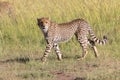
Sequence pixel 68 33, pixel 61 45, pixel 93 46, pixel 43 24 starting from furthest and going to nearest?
1. pixel 61 45
2. pixel 93 46
3. pixel 68 33
4. pixel 43 24

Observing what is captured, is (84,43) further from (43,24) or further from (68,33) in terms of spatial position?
(43,24)

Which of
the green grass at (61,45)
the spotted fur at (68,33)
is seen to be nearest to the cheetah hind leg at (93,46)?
the spotted fur at (68,33)

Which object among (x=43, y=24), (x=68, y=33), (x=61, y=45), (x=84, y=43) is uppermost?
(x=43, y=24)

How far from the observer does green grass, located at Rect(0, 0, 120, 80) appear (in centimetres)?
743

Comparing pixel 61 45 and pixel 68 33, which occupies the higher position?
pixel 68 33

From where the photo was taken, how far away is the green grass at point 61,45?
7.43 metres

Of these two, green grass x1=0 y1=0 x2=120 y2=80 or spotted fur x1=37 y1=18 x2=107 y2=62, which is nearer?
green grass x1=0 y1=0 x2=120 y2=80

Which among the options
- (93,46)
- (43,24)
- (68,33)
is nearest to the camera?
(43,24)

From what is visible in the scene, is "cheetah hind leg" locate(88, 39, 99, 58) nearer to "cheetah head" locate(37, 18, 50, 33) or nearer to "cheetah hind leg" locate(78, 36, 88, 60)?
"cheetah hind leg" locate(78, 36, 88, 60)

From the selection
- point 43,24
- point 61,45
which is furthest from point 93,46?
point 43,24

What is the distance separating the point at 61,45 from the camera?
9820 millimetres

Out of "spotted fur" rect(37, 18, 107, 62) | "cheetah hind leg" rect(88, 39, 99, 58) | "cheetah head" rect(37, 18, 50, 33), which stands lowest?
"cheetah hind leg" rect(88, 39, 99, 58)

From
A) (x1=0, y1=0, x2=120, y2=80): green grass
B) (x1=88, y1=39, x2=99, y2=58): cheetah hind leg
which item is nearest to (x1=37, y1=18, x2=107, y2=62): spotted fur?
(x1=88, y1=39, x2=99, y2=58): cheetah hind leg

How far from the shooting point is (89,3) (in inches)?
462
